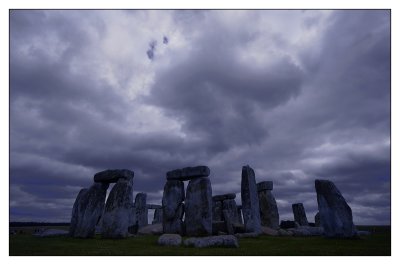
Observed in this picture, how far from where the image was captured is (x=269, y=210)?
1617 cm

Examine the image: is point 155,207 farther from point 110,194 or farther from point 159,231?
point 110,194

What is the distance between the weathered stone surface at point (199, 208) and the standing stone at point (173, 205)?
1.17 metres

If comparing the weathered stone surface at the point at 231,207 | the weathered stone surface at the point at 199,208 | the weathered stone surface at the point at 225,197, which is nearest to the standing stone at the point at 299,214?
the weathered stone surface at the point at 231,207

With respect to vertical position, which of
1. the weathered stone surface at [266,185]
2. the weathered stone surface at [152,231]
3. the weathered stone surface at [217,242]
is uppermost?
the weathered stone surface at [266,185]

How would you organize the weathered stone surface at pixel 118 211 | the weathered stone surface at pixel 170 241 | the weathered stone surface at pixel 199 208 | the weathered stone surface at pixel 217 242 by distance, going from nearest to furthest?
the weathered stone surface at pixel 217 242, the weathered stone surface at pixel 170 241, the weathered stone surface at pixel 118 211, the weathered stone surface at pixel 199 208

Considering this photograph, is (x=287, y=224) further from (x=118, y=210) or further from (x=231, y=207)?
(x=118, y=210)

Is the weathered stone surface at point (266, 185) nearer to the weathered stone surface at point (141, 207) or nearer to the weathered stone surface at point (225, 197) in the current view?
the weathered stone surface at point (225, 197)

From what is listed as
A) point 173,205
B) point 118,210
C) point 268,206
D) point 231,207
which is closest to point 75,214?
point 118,210

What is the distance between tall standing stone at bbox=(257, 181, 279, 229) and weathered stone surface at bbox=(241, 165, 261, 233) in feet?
9.22

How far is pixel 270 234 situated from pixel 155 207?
11.8 metres

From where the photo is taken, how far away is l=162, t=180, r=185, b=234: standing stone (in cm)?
1270

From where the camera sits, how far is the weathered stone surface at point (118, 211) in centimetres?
1061

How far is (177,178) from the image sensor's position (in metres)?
12.9

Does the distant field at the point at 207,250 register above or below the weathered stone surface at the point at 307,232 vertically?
above
